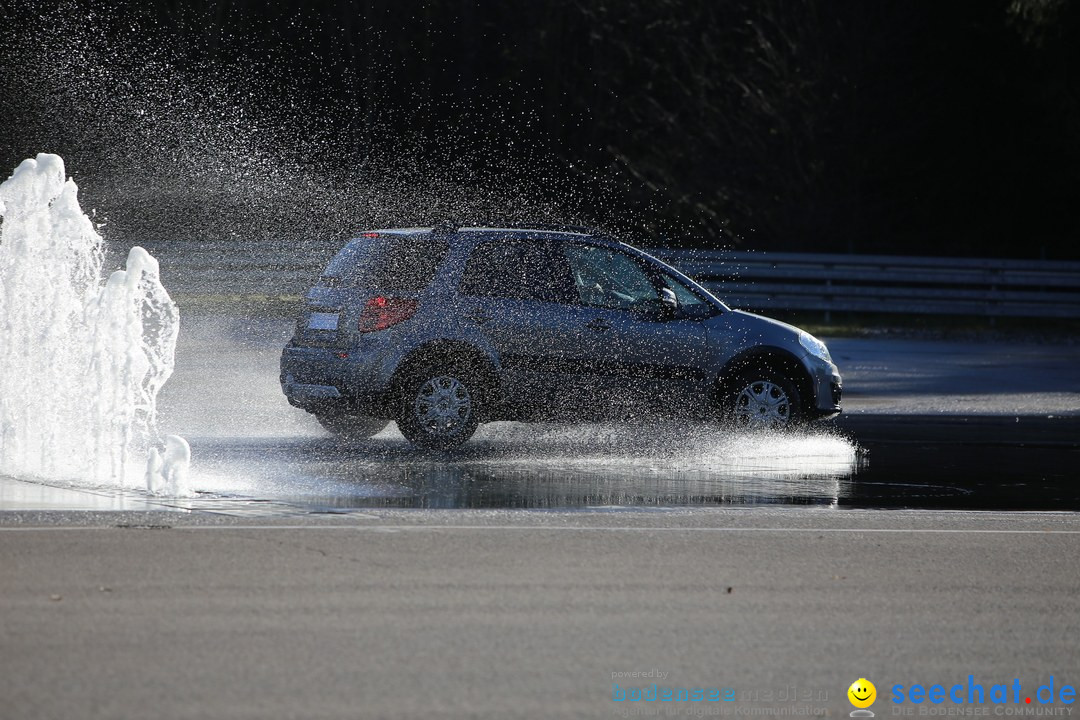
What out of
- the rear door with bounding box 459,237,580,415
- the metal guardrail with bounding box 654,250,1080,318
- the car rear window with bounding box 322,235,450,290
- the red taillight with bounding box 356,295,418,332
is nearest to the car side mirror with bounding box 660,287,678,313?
the rear door with bounding box 459,237,580,415

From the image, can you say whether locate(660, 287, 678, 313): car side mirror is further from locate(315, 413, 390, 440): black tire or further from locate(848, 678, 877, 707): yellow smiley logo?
locate(848, 678, 877, 707): yellow smiley logo

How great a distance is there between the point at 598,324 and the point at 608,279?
0.54 m

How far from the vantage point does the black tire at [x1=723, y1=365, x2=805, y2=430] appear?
47.0ft

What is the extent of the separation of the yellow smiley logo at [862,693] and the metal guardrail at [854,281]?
24.6m

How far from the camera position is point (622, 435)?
14844 mm

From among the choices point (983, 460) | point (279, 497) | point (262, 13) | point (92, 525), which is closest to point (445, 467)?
point (279, 497)

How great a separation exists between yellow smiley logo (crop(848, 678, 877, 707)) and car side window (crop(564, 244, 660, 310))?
761 centimetres

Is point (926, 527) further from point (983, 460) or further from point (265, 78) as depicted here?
point (265, 78)

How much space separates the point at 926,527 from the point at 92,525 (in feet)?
15.6

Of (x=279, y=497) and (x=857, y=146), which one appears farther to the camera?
(x=857, y=146)

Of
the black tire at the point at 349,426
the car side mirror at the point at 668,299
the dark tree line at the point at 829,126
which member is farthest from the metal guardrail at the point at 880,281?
the black tire at the point at 349,426

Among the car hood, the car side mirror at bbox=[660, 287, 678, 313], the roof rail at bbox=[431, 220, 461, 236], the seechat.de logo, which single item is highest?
the roof rail at bbox=[431, 220, 461, 236]

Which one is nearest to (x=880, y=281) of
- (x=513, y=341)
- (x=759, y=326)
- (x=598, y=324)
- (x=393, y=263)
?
(x=759, y=326)

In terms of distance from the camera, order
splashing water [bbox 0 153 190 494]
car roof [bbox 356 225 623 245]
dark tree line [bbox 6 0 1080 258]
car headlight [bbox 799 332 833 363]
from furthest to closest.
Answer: dark tree line [bbox 6 0 1080 258] < car headlight [bbox 799 332 833 363] < car roof [bbox 356 225 623 245] < splashing water [bbox 0 153 190 494]
